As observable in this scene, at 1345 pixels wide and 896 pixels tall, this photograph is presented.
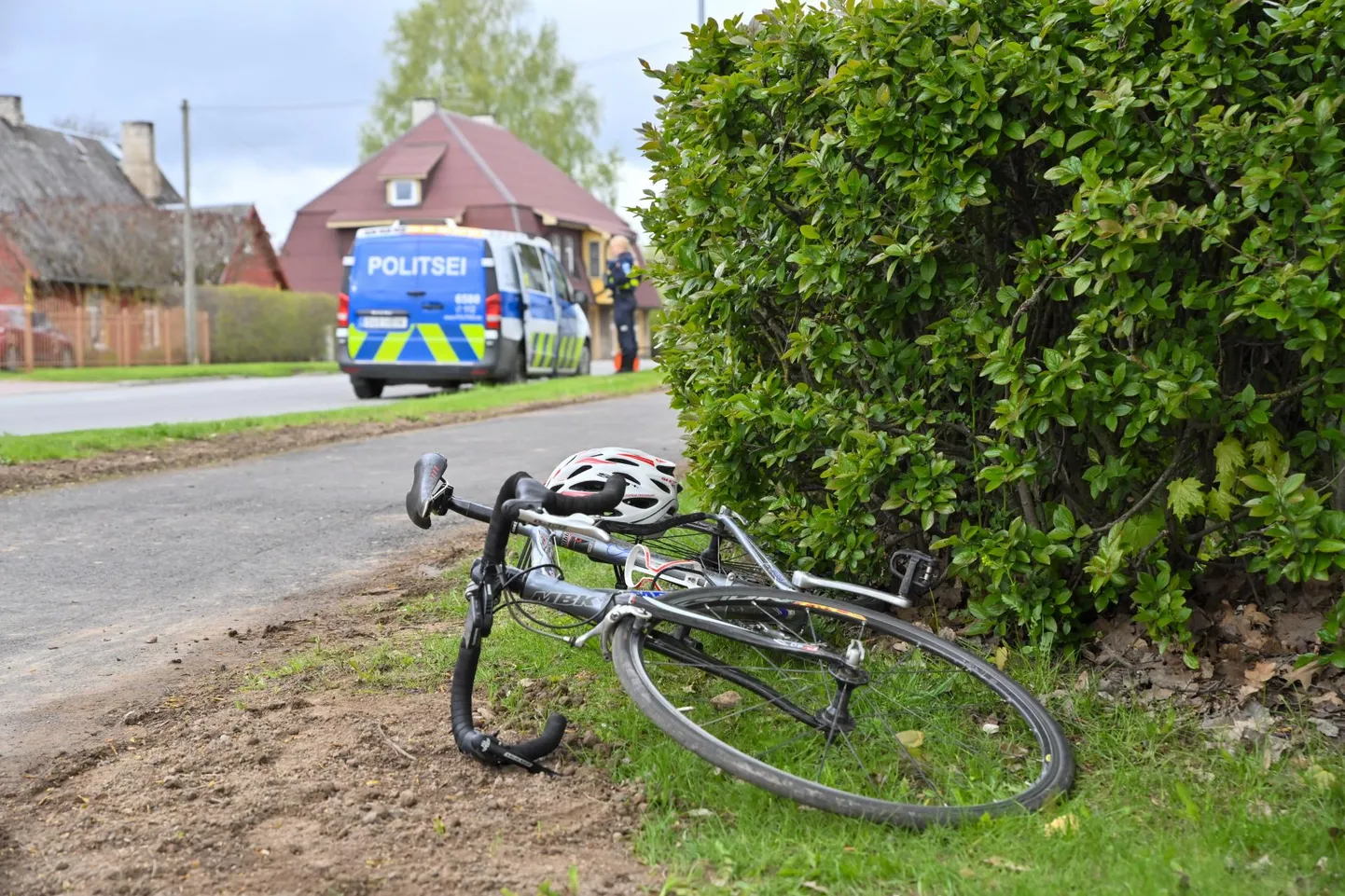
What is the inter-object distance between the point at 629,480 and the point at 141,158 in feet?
207

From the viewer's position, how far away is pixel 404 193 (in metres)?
56.2

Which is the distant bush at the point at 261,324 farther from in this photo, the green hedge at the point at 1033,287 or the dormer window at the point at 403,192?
the green hedge at the point at 1033,287

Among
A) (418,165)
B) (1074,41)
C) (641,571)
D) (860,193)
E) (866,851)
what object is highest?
(418,165)

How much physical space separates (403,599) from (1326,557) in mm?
3615

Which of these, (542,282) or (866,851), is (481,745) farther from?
(542,282)

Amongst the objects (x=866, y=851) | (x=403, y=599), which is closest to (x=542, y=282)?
(x=403, y=599)

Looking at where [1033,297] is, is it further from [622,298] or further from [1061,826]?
[622,298]

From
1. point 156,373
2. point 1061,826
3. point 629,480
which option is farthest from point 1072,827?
point 156,373

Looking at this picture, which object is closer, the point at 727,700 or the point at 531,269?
the point at 727,700

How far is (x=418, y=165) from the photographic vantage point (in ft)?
182

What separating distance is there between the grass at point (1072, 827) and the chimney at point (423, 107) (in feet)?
192

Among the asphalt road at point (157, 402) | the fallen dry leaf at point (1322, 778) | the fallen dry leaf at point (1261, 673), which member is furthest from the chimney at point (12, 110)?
the fallen dry leaf at point (1322, 778)

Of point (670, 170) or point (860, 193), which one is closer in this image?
point (860, 193)

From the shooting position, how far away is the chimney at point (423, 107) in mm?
59812
